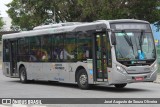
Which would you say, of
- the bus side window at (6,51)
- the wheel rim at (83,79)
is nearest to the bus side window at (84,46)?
the wheel rim at (83,79)

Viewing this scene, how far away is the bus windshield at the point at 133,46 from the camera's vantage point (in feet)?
58.3

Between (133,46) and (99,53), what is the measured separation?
A: 1.41 meters

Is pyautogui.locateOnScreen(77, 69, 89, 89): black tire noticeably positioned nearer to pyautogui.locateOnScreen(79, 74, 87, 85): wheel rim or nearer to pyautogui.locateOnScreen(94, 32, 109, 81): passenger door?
pyautogui.locateOnScreen(79, 74, 87, 85): wheel rim

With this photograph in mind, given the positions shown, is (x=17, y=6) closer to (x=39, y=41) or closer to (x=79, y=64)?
(x=39, y=41)

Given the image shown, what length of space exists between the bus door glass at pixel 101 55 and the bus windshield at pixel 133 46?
22.1 inches

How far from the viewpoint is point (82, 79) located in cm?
1930

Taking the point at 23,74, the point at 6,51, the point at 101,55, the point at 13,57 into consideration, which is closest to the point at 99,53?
the point at 101,55

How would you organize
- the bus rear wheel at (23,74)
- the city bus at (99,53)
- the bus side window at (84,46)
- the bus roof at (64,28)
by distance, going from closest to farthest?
the city bus at (99,53)
the bus roof at (64,28)
the bus side window at (84,46)
the bus rear wheel at (23,74)

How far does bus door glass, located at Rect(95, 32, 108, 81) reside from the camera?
18.1 meters

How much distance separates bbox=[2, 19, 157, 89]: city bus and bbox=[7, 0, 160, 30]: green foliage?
18790 millimetres

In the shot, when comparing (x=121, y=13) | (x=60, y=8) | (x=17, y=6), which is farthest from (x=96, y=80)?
(x=17, y=6)

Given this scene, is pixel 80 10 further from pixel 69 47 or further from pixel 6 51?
pixel 69 47

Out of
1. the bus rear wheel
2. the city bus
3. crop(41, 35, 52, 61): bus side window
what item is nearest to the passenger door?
the city bus

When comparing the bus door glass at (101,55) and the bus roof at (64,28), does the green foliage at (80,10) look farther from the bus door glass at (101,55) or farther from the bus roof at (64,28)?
the bus door glass at (101,55)
